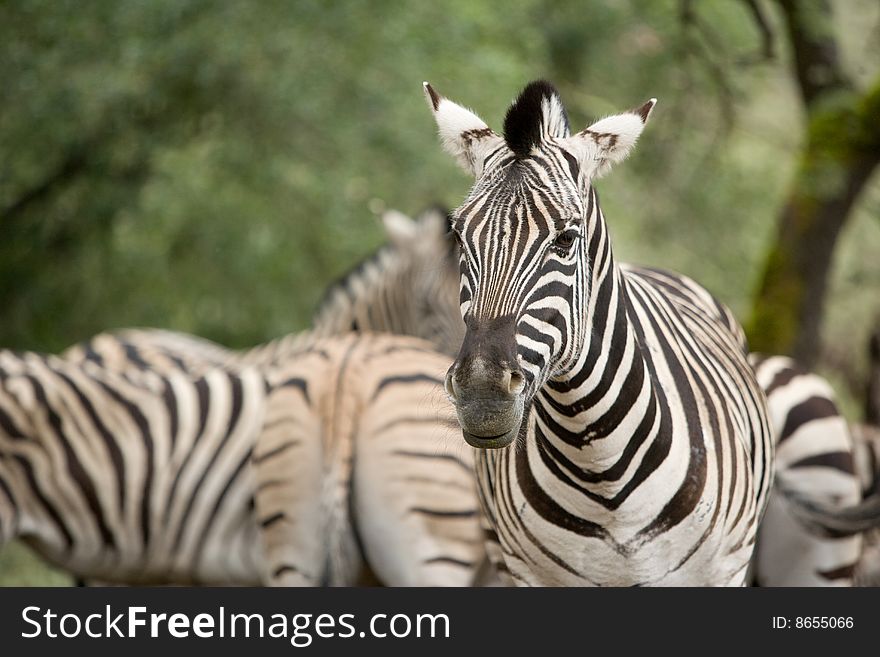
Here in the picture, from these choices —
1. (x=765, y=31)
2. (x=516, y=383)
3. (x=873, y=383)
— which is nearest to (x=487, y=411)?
(x=516, y=383)

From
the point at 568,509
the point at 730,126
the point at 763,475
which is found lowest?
the point at 568,509

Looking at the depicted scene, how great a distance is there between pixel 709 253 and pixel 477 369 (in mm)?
9137

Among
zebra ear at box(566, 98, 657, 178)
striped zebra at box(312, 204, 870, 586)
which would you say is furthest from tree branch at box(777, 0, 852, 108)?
zebra ear at box(566, 98, 657, 178)

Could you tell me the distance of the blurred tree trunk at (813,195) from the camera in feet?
26.9

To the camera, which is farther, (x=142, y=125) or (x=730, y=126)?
(x=142, y=125)

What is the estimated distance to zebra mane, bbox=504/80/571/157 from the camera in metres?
3.57

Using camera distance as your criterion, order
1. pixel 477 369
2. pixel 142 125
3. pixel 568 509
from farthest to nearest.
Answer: pixel 142 125, pixel 568 509, pixel 477 369

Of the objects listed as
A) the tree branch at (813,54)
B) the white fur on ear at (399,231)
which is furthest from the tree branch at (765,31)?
the white fur on ear at (399,231)

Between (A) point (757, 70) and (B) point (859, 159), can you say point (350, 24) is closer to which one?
(A) point (757, 70)

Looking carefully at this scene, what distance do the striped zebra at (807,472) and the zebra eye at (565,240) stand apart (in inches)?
79.3

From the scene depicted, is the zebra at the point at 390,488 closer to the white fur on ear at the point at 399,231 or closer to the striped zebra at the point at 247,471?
the striped zebra at the point at 247,471

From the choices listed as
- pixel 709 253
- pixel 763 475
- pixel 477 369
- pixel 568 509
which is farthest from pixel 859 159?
pixel 477 369

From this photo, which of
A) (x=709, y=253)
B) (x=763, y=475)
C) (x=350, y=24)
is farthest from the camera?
(x=709, y=253)

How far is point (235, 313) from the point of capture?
36.6 feet
